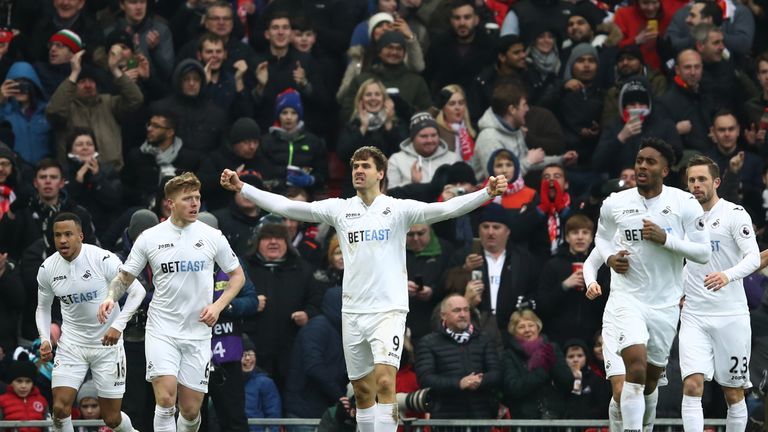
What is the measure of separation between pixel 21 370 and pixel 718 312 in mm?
7253

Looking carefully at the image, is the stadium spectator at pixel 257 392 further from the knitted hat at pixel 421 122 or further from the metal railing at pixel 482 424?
the knitted hat at pixel 421 122

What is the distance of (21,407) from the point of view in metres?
19.0

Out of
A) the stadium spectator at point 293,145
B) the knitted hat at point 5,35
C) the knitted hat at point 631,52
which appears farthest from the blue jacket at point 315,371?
the knitted hat at point 5,35

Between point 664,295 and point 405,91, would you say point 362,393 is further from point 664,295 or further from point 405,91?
point 405,91

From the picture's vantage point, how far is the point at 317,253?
21.1 meters

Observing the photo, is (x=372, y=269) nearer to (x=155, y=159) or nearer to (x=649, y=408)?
(x=649, y=408)

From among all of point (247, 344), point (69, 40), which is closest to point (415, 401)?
point (247, 344)

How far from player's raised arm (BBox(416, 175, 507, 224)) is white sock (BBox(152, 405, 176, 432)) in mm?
3061

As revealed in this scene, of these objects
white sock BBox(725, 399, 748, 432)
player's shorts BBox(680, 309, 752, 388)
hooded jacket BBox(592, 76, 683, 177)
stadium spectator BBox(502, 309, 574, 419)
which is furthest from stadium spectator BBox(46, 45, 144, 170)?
white sock BBox(725, 399, 748, 432)

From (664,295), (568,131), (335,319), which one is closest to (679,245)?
(664,295)

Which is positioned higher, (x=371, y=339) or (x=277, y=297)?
(x=277, y=297)

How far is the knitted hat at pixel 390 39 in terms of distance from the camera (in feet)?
74.5

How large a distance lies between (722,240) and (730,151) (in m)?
4.63

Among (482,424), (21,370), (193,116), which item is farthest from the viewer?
(193,116)
